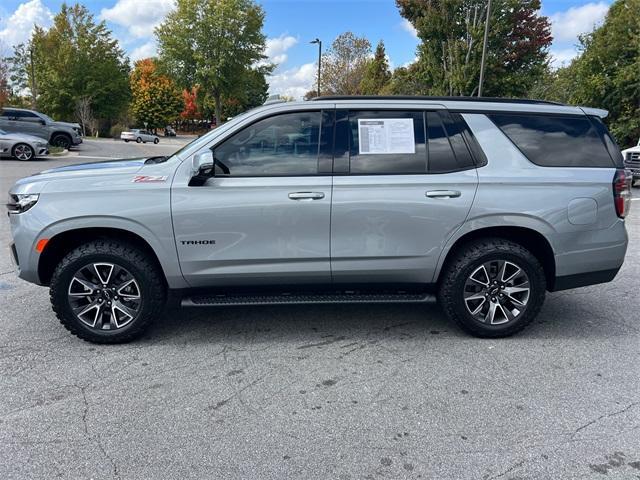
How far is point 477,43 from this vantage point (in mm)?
24094

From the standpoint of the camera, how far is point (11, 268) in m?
5.73

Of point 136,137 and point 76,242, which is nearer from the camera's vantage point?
point 76,242

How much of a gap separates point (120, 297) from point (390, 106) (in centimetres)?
257

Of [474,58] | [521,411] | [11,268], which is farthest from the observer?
[474,58]

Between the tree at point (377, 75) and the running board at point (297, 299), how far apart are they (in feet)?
133

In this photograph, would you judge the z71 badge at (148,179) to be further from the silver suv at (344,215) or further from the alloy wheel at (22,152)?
the alloy wheel at (22,152)

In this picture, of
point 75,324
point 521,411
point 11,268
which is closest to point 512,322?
point 521,411

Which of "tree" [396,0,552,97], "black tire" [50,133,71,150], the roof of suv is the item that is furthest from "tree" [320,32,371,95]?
the roof of suv

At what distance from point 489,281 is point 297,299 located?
1548 mm

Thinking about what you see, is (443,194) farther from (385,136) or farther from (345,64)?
(345,64)

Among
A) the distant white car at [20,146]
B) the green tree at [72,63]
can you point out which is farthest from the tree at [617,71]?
the green tree at [72,63]

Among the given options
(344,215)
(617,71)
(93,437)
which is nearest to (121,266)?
(93,437)

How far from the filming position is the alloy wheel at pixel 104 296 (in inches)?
144

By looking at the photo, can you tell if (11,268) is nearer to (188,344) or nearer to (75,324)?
(75,324)
